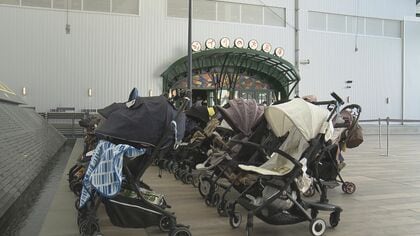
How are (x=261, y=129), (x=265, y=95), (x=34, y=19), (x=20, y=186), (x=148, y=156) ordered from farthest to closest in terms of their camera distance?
(x=265, y=95) → (x=34, y=19) → (x=20, y=186) → (x=261, y=129) → (x=148, y=156)

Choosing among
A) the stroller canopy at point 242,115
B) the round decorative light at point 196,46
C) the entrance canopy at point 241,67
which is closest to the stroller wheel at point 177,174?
the stroller canopy at point 242,115

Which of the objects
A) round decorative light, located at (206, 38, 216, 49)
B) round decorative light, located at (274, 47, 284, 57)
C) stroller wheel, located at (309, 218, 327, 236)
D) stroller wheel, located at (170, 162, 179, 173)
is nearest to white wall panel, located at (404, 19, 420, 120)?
round decorative light, located at (274, 47, 284, 57)

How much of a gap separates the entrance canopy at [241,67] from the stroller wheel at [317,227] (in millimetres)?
20535

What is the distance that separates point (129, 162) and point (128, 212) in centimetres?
53

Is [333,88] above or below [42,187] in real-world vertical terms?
above

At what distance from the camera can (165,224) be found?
431cm

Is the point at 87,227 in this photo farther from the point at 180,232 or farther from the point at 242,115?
the point at 242,115

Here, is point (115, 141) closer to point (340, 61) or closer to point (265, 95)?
point (265, 95)

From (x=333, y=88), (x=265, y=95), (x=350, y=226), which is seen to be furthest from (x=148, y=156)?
(x=333, y=88)

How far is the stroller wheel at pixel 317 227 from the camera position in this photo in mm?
4336

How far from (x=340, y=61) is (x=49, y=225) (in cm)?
2775

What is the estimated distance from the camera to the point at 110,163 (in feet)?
12.6

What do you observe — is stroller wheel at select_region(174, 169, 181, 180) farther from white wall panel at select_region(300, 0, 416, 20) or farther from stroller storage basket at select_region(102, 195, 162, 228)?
white wall panel at select_region(300, 0, 416, 20)

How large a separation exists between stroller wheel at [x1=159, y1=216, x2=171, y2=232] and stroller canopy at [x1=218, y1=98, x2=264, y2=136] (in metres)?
1.77
